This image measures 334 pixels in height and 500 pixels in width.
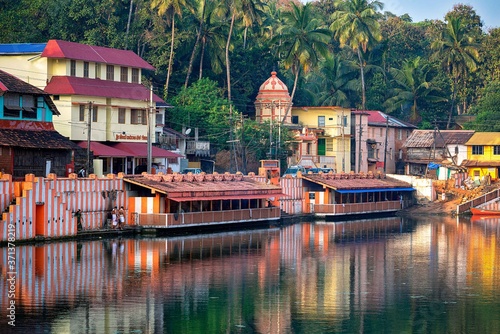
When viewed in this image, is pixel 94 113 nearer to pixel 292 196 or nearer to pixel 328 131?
pixel 292 196

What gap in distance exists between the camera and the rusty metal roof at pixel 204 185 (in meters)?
67.2

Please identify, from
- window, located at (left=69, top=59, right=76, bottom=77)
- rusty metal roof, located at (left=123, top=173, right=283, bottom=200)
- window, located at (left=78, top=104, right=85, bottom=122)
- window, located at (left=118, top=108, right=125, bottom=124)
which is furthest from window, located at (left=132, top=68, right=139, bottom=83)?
rusty metal roof, located at (left=123, top=173, right=283, bottom=200)

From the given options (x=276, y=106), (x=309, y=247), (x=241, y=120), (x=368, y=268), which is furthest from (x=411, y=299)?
(x=276, y=106)

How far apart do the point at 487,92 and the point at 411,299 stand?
84.4m

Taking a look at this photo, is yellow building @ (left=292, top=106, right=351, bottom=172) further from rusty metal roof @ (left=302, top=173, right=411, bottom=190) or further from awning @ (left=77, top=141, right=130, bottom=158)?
awning @ (left=77, top=141, right=130, bottom=158)

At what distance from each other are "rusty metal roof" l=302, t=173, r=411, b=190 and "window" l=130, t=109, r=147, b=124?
15570mm

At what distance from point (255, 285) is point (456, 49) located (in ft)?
290

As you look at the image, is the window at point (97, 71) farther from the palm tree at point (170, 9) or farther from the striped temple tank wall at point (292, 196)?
the striped temple tank wall at point (292, 196)

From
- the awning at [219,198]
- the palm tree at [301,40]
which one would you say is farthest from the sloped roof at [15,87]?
the palm tree at [301,40]

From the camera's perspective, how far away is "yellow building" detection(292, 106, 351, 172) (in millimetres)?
112938

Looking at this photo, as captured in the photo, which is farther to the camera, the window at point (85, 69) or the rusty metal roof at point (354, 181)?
the rusty metal roof at point (354, 181)

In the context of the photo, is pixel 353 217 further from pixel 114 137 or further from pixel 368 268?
pixel 368 268

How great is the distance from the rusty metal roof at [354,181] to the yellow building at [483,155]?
1135cm

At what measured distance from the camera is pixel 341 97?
411 ft
